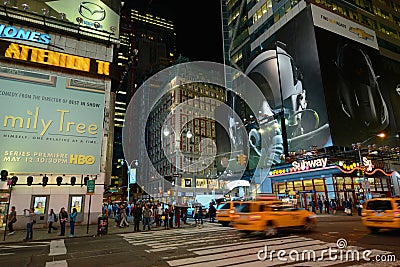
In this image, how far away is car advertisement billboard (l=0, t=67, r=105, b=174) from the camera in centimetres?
2191

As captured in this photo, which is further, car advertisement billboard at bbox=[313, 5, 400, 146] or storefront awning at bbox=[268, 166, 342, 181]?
car advertisement billboard at bbox=[313, 5, 400, 146]

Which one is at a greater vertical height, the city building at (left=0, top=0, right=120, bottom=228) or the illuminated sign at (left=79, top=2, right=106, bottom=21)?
the illuminated sign at (left=79, top=2, right=106, bottom=21)

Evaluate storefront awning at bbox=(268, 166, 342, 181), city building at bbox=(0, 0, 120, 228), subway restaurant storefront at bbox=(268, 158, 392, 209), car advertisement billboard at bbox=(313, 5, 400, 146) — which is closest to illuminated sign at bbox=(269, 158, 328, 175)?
subway restaurant storefront at bbox=(268, 158, 392, 209)

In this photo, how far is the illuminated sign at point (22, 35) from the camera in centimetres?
2317

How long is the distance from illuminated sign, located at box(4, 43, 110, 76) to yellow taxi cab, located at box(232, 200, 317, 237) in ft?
68.7

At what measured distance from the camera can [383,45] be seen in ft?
173

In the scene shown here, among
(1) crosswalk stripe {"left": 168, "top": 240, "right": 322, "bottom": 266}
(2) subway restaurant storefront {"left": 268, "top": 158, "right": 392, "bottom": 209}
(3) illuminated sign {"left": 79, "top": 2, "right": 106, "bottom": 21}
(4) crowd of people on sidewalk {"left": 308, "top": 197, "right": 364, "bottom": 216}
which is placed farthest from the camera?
(2) subway restaurant storefront {"left": 268, "top": 158, "right": 392, "bottom": 209}

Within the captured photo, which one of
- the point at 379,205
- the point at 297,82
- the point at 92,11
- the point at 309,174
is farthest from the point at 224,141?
the point at 379,205

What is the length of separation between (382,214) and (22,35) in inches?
1197

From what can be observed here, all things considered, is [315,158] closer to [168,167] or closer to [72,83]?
[72,83]

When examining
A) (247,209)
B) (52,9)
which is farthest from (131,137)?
(247,209)

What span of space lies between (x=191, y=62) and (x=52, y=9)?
52.7m

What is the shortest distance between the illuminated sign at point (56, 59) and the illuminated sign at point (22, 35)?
0.84 meters

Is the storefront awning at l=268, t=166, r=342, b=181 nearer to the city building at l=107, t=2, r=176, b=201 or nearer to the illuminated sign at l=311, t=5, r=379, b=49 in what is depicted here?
the illuminated sign at l=311, t=5, r=379, b=49
